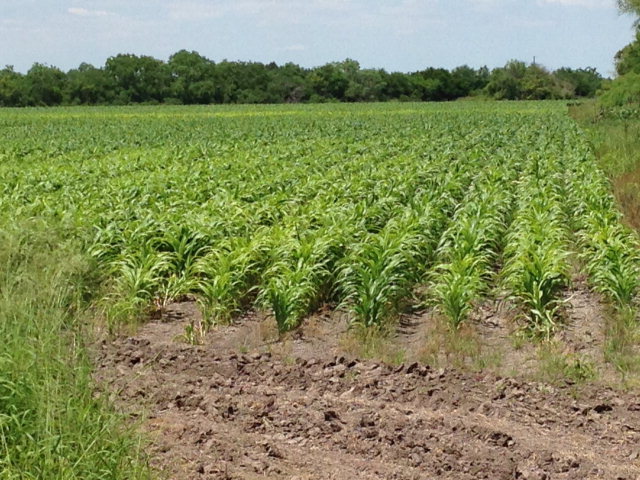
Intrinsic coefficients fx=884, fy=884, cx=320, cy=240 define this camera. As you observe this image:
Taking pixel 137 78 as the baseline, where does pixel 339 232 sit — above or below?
below

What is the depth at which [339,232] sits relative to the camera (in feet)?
31.8

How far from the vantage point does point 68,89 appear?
297ft

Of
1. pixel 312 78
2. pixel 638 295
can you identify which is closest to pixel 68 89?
pixel 312 78

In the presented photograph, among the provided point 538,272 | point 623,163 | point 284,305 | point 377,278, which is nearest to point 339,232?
point 377,278

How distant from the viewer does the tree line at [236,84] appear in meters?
91.8

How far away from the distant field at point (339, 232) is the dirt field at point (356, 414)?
804 millimetres

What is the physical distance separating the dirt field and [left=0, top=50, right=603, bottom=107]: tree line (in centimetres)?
8763

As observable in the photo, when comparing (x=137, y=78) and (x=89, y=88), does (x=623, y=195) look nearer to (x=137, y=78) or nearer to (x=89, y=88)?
(x=89, y=88)

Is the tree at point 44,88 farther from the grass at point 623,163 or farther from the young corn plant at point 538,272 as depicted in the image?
the young corn plant at point 538,272

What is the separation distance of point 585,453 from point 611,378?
1579 millimetres

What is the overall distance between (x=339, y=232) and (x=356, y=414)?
433cm

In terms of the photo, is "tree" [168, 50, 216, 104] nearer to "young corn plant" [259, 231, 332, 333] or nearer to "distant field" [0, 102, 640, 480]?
"distant field" [0, 102, 640, 480]

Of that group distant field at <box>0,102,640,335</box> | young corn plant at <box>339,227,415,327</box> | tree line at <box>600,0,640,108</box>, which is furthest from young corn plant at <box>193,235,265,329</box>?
tree line at <box>600,0,640,108</box>

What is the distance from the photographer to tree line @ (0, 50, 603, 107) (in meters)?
91.8
